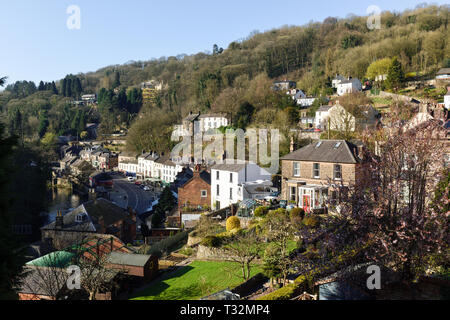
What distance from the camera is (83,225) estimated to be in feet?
92.3

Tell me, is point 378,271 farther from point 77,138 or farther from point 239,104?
point 77,138

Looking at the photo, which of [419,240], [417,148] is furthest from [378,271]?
[417,148]

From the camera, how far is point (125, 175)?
8244 cm

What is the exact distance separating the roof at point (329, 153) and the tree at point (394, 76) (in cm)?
4229

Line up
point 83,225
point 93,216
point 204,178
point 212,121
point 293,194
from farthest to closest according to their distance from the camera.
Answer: point 212,121 → point 204,178 → point 93,216 → point 83,225 → point 293,194

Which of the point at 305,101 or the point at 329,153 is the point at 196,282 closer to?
the point at 329,153

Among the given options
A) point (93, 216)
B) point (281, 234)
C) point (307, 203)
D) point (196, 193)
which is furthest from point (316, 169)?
point (93, 216)

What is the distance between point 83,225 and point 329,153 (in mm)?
20848

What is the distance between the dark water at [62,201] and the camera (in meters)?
52.5

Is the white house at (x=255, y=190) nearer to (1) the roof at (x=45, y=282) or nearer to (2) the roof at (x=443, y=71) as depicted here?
(1) the roof at (x=45, y=282)

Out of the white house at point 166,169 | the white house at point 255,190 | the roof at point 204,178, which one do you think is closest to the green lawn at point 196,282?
the white house at point 255,190

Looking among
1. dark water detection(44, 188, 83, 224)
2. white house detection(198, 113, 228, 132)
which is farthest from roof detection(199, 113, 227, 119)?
dark water detection(44, 188, 83, 224)

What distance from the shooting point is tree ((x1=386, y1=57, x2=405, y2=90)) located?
6112cm

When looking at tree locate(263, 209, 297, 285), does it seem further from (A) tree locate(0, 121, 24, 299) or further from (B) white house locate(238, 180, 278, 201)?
(B) white house locate(238, 180, 278, 201)
